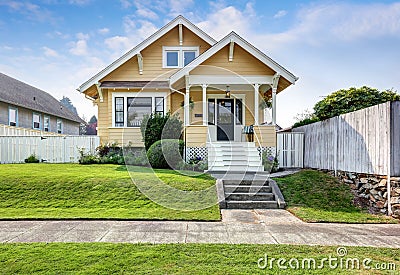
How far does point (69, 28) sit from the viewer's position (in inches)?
536

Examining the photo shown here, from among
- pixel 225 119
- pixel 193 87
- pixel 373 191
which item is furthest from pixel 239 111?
pixel 373 191

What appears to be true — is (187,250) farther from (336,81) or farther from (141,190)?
(336,81)

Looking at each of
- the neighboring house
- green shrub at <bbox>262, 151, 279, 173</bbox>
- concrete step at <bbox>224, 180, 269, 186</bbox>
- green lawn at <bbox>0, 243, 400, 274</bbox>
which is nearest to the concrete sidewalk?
green lawn at <bbox>0, 243, 400, 274</bbox>

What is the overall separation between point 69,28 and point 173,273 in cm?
1288

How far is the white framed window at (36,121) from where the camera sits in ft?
81.4

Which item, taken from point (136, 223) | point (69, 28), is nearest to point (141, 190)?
point (136, 223)

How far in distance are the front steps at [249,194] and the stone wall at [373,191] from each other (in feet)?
7.00

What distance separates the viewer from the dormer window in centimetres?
1645

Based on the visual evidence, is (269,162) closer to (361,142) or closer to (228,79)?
(228,79)

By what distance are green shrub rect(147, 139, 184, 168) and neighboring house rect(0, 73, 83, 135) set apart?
11.9 meters

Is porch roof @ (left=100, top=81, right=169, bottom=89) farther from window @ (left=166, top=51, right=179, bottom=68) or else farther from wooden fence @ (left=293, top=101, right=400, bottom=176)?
wooden fence @ (left=293, top=101, right=400, bottom=176)

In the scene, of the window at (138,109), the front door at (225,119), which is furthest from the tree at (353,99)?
the window at (138,109)

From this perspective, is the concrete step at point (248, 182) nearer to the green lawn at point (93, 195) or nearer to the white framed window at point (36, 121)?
the green lawn at point (93, 195)

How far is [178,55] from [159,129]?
199 inches
